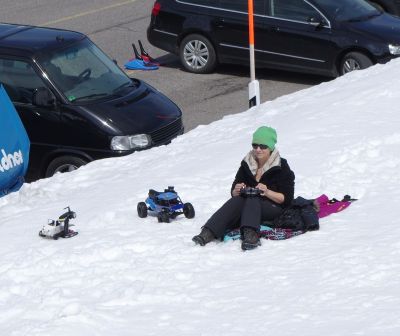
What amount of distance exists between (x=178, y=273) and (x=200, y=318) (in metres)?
0.88

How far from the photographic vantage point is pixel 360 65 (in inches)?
687

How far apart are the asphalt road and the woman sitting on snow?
6259 mm

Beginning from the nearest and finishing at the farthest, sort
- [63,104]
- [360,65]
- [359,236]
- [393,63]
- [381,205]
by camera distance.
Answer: [359,236]
[381,205]
[63,104]
[393,63]
[360,65]

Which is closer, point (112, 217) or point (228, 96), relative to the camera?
point (112, 217)

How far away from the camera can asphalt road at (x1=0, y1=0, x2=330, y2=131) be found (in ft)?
56.6

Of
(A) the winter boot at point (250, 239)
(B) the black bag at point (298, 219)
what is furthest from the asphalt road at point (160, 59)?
(A) the winter boot at point (250, 239)

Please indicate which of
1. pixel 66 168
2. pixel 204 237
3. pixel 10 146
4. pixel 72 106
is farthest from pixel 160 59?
pixel 204 237

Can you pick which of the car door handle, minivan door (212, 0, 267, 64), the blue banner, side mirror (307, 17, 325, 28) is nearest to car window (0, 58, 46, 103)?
the blue banner

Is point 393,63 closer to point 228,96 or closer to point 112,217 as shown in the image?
point 228,96

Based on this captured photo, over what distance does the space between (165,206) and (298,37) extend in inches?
329

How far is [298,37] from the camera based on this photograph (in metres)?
17.9

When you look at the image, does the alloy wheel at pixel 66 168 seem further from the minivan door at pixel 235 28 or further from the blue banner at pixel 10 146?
the minivan door at pixel 235 28

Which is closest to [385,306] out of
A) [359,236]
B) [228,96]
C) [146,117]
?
[359,236]

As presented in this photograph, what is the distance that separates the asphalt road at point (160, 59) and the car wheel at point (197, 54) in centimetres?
15
